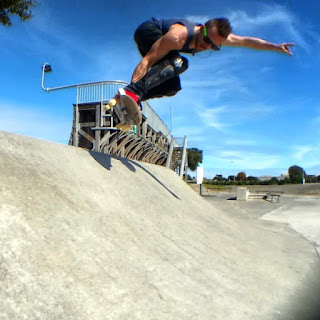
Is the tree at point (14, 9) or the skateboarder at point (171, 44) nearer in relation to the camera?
the skateboarder at point (171, 44)

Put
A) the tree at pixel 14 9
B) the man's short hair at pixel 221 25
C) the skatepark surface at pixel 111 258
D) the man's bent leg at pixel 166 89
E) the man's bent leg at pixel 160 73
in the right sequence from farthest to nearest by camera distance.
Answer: the tree at pixel 14 9 → the man's bent leg at pixel 166 89 → the man's bent leg at pixel 160 73 → the man's short hair at pixel 221 25 → the skatepark surface at pixel 111 258

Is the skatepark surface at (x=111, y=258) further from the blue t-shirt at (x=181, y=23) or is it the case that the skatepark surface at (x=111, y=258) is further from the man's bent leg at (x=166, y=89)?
the blue t-shirt at (x=181, y=23)

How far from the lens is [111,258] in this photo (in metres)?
1.75

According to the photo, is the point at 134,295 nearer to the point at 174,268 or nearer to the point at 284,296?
the point at 174,268

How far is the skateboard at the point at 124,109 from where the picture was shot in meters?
3.12

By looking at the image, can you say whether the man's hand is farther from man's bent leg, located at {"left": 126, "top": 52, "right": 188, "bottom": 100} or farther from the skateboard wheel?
the skateboard wheel

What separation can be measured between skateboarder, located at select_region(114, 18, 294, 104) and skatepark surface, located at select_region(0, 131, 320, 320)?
1027 millimetres

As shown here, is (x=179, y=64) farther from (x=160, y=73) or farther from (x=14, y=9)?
(x=14, y=9)

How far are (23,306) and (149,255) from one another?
930 mm

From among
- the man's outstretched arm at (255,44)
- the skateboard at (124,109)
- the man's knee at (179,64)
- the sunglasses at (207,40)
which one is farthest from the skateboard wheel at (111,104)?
the man's outstretched arm at (255,44)

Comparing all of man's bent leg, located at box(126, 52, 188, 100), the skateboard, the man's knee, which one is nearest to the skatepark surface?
the skateboard

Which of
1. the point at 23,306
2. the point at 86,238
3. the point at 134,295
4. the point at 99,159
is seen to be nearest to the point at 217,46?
the point at 99,159

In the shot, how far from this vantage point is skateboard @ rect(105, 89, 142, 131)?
3120mm

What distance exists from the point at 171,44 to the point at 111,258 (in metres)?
2.22
